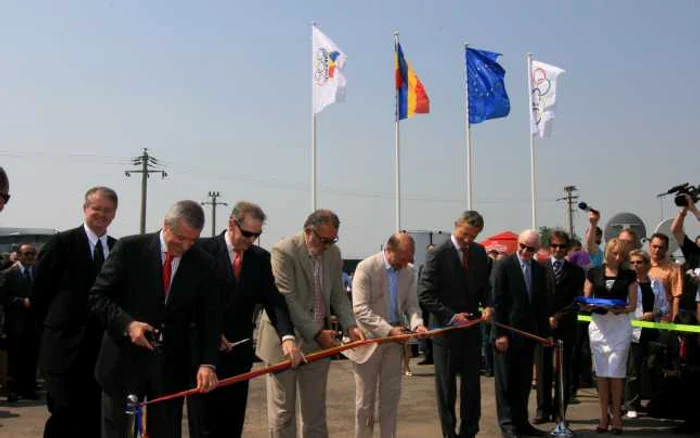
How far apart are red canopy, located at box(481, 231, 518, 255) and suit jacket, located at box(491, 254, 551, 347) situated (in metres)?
6.30

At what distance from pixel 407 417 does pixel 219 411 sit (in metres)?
3.79

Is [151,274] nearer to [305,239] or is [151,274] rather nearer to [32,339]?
[305,239]

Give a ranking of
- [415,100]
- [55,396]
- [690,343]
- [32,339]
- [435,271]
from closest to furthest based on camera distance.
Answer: [55,396] < [435,271] < [690,343] < [32,339] < [415,100]

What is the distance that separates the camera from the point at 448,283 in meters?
7.22

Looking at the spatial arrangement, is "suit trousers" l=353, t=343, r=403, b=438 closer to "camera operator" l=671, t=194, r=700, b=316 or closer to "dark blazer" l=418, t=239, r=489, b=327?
"dark blazer" l=418, t=239, r=489, b=327

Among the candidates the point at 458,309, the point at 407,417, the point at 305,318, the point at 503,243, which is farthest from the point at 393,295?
the point at 503,243

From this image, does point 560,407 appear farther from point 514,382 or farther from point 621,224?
point 621,224

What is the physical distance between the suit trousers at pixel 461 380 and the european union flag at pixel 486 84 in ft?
38.1

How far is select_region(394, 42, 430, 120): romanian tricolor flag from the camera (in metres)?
18.1

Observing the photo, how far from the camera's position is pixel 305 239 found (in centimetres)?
590

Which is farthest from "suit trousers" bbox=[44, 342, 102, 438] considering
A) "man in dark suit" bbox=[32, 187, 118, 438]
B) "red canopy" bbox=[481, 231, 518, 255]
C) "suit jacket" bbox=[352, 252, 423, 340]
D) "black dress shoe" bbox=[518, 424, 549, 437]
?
"red canopy" bbox=[481, 231, 518, 255]

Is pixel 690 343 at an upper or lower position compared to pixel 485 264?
lower

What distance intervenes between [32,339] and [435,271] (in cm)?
629

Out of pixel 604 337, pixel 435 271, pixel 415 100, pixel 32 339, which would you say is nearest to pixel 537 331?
pixel 604 337
